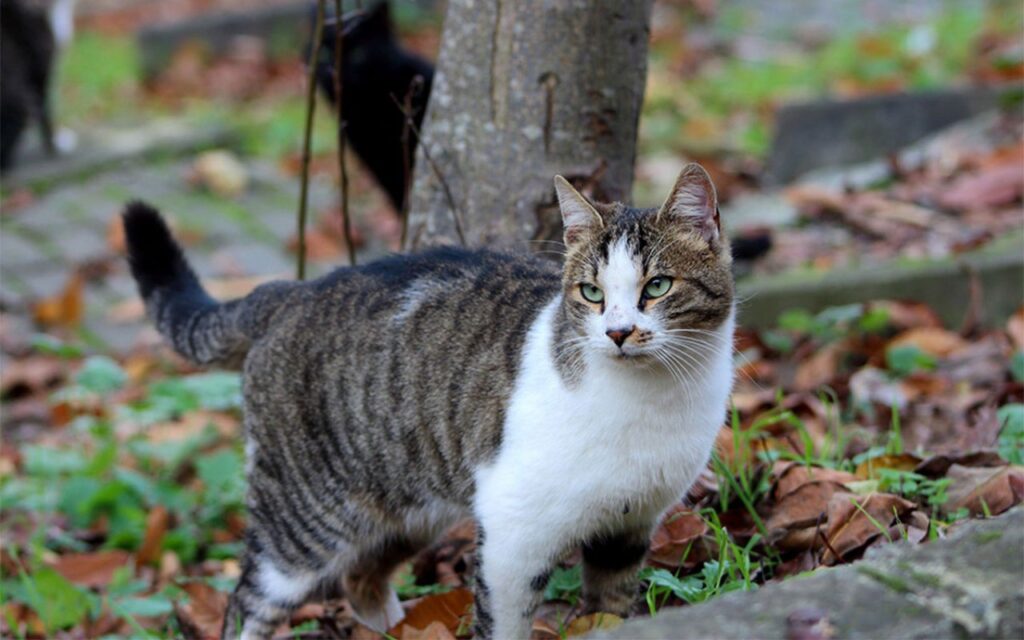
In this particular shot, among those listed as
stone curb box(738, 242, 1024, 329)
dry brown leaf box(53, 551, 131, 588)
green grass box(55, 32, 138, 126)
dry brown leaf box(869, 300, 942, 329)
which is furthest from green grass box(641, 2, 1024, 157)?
dry brown leaf box(53, 551, 131, 588)

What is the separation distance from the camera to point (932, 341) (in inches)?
162

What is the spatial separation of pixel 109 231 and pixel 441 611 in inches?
183

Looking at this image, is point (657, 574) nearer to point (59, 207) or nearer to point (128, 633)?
point (128, 633)

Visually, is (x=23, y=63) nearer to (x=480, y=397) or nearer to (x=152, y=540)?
(x=152, y=540)

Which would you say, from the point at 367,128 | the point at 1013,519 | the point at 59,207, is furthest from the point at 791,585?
the point at 59,207

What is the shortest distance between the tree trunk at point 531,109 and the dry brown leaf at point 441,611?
943mm

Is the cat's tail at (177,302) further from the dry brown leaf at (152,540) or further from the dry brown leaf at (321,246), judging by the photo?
the dry brown leaf at (321,246)

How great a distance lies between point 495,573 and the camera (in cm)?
249

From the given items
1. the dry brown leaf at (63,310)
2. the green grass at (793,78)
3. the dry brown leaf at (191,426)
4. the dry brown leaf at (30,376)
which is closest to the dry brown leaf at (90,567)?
the dry brown leaf at (191,426)

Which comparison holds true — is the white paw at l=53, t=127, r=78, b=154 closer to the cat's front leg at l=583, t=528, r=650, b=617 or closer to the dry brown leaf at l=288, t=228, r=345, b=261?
the dry brown leaf at l=288, t=228, r=345, b=261

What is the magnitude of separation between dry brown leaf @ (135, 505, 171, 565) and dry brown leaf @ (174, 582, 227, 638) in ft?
1.74

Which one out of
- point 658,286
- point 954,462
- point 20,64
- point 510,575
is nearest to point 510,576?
point 510,575

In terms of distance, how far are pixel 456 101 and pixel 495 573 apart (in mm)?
1400

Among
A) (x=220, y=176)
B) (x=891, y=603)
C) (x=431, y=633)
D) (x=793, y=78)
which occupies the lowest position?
(x=431, y=633)
